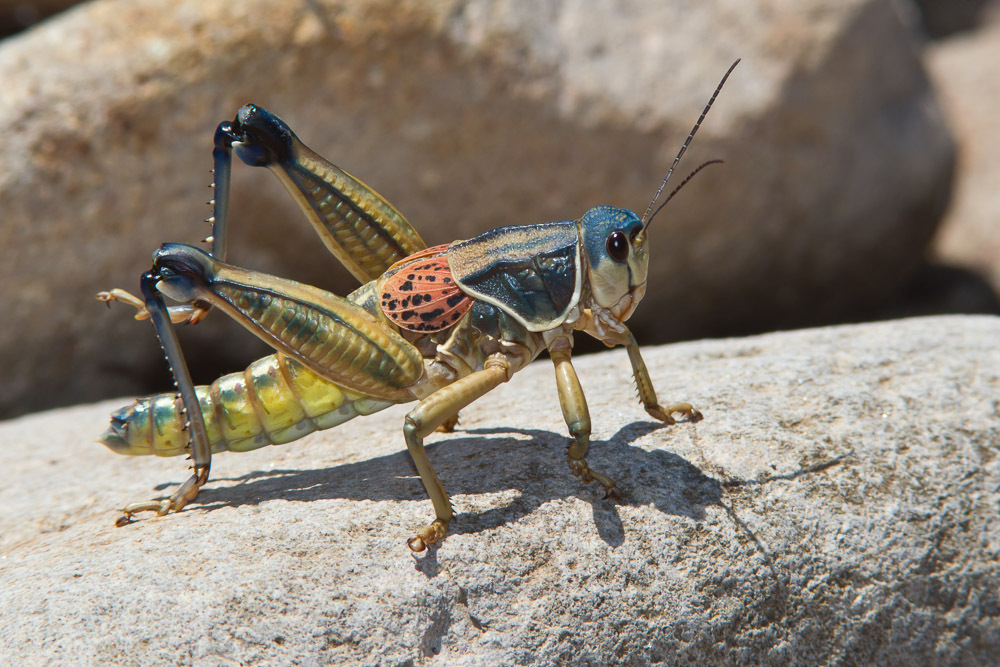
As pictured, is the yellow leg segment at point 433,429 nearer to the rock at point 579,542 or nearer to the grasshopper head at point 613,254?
the rock at point 579,542

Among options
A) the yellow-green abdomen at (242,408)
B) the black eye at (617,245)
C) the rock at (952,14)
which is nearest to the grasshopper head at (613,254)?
the black eye at (617,245)

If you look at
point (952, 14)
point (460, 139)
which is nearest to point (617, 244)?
point (460, 139)

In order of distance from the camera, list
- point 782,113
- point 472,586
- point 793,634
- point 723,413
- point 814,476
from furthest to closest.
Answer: point 782,113, point 723,413, point 814,476, point 793,634, point 472,586

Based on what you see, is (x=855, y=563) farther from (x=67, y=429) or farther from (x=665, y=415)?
(x=67, y=429)

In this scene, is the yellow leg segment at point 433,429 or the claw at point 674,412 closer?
the yellow leg segment at point 433,429

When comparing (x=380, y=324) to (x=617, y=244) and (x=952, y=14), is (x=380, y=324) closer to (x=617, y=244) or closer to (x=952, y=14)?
(x=617, y=244)

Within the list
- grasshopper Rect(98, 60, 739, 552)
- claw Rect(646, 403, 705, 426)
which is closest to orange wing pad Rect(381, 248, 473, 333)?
grasshopper Rect(98, 60, 739, 552)

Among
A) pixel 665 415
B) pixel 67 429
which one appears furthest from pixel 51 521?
pixel 665 415
